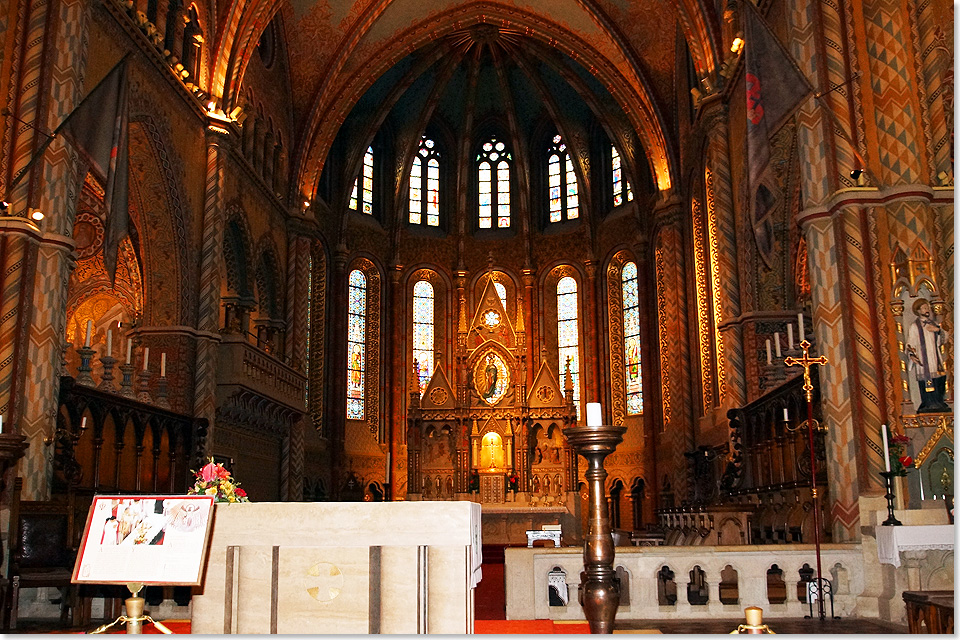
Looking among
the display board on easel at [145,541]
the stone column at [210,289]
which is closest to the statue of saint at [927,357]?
the display board on easel at [145,541]

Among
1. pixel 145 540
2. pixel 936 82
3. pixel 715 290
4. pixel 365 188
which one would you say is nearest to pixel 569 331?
pixel 365 188

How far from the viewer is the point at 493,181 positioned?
91.5 ft

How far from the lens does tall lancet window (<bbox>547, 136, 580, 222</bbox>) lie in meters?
27.1

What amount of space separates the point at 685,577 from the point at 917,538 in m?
2.08

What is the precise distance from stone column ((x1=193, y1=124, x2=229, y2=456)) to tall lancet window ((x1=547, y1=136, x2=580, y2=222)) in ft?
40.5

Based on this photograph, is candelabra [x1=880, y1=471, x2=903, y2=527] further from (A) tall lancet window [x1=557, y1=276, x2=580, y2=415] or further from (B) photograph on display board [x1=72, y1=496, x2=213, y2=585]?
(A) tall lancet window [x1=557, y1=276, x2=580, y2=415]

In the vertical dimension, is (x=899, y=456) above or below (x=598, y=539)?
above

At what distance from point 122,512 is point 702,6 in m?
15.3

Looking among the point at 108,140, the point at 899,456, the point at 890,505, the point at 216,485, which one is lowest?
the point at 890,505

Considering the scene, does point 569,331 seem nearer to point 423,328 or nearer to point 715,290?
point 423,328

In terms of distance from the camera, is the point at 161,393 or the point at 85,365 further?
the point at 161,393

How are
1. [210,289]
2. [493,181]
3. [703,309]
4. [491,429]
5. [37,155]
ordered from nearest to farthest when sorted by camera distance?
[37,155]
[210,289]
[703,309]
[491,429]
[493,181]

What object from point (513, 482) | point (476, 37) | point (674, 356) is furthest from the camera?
point (476, 37)

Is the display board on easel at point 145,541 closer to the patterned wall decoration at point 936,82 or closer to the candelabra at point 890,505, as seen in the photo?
the candelabra at point 890,505
